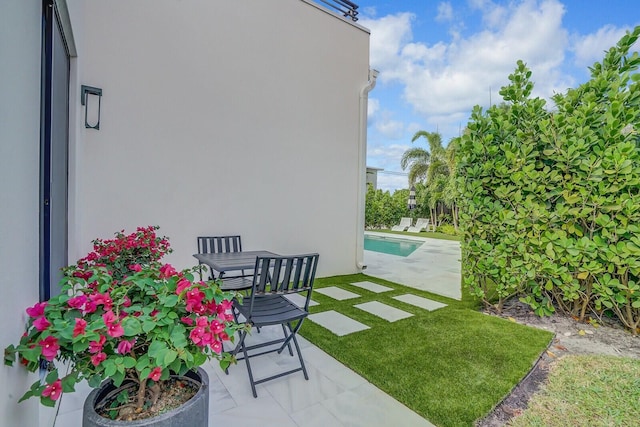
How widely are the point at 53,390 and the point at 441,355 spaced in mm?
3113

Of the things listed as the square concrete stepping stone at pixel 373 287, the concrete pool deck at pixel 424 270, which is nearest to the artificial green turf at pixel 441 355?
the square concrete stepping stone at pixel 373 287

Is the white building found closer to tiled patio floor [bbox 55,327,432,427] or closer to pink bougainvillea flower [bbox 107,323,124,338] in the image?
pink bougainvillea flower [bbox 107,323,124,338]

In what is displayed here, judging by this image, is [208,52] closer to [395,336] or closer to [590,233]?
[395,336]

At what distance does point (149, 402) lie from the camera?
4.80 ft

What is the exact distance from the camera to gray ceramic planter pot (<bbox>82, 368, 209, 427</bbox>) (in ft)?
4.09

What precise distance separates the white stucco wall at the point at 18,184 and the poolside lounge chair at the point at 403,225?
1800 centimetres

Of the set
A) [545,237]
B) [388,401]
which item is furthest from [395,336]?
[545,237]

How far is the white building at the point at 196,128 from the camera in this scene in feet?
7.90

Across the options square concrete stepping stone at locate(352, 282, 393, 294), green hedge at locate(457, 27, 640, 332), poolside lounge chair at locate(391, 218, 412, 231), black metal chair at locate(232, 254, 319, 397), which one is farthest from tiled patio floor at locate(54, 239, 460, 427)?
poolside lounge chair at locate(391, 218, 412, 231)

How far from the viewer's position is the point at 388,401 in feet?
7.95

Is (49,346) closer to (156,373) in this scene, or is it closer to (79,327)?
(79,327)

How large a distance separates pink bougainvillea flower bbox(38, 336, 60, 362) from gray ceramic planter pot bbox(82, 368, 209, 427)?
38 cm

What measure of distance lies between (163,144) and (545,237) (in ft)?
17.9

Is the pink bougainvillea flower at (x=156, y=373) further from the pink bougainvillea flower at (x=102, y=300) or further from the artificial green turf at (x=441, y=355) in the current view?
the artificial green turf at (x=441, y=355)
